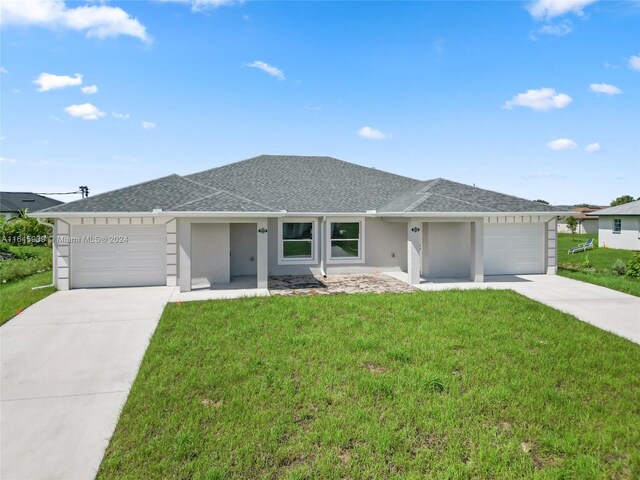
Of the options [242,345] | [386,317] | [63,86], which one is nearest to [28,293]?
[63,86]

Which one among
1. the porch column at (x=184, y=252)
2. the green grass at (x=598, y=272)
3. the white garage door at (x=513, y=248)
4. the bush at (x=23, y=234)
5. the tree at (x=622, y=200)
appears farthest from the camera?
the tree at (x=622, y=200)

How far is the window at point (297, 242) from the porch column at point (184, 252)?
4540mm

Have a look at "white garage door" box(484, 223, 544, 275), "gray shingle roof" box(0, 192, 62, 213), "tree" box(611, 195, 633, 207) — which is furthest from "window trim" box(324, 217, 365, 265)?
"tree" box(611, 195, 633, 207)

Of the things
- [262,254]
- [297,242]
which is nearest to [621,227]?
[297,242]

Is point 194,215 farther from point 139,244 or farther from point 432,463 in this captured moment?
point 432,463

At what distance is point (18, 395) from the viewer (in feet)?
17.8

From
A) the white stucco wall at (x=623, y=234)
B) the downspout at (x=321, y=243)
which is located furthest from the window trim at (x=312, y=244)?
the white stucco wall at (x=623, y=234)

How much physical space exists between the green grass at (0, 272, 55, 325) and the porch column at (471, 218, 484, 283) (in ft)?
51.3

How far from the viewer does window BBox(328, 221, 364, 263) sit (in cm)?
1631

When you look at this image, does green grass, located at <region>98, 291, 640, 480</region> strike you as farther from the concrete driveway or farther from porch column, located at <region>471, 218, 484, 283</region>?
porch column, located at <region>471, 218, 484, 283</region>

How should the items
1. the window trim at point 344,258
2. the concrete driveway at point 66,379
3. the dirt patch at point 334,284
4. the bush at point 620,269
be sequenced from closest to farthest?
the concrete driveway at point 66,379
the dirt patch at point 334,284
the window trim at point 344,258
the bush at point 620,269

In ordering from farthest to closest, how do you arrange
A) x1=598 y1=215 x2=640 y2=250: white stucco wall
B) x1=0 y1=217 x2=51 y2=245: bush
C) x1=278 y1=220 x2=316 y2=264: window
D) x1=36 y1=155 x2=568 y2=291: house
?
x1=598 y1=215 x2=640 y2=250: white stucco wall, x1=0 y1=217 x2=51 y2=245: bush, x1=278 y1=220 x2=316 y2=264: window, x1=36 y1=155 x2=568 y2=291: house

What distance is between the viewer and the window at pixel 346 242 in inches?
642

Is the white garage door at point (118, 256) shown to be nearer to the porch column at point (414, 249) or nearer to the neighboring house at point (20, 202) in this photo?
the porch column at point (414, 249)
